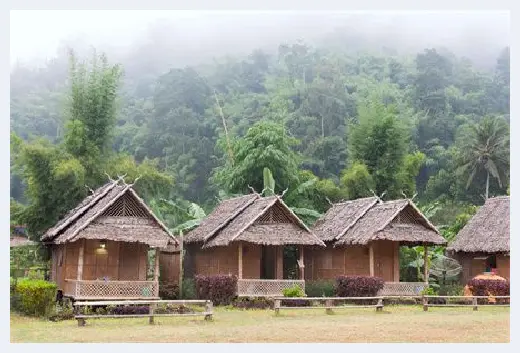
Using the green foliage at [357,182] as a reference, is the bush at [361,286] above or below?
below

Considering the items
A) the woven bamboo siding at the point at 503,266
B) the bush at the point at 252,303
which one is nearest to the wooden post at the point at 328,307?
the bush at the point at 252,303

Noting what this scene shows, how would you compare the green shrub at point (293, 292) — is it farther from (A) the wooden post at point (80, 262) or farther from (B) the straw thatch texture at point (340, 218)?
(A) the wooden post at point (80, 262)

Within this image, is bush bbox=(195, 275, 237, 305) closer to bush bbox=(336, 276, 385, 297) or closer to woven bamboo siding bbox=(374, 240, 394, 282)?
bush bbox=(336, 276, 385, 297)

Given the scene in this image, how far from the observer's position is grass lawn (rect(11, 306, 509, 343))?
51.5ft

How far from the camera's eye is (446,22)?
75.4m

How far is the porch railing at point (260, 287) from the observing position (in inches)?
933

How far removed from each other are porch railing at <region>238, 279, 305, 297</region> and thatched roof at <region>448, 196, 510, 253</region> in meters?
8.38

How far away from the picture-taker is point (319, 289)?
25828mm

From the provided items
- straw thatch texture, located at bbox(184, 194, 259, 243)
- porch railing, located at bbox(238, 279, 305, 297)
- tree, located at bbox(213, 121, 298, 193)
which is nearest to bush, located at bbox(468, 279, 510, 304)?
porch railing, located at bbox(238, 279, 305, 297)

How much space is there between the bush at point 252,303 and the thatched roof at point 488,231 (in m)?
9.15

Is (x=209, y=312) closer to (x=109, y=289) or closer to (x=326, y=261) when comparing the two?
(x=109, y=289)

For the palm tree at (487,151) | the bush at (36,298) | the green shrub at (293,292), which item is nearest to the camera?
the bush at (36,298)

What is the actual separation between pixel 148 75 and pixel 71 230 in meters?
49.1

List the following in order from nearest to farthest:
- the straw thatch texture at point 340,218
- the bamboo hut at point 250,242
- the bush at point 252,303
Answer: the bush at point 252,303, the bamboo hut at point 250,242, the straw thatch texture at point 340,218
